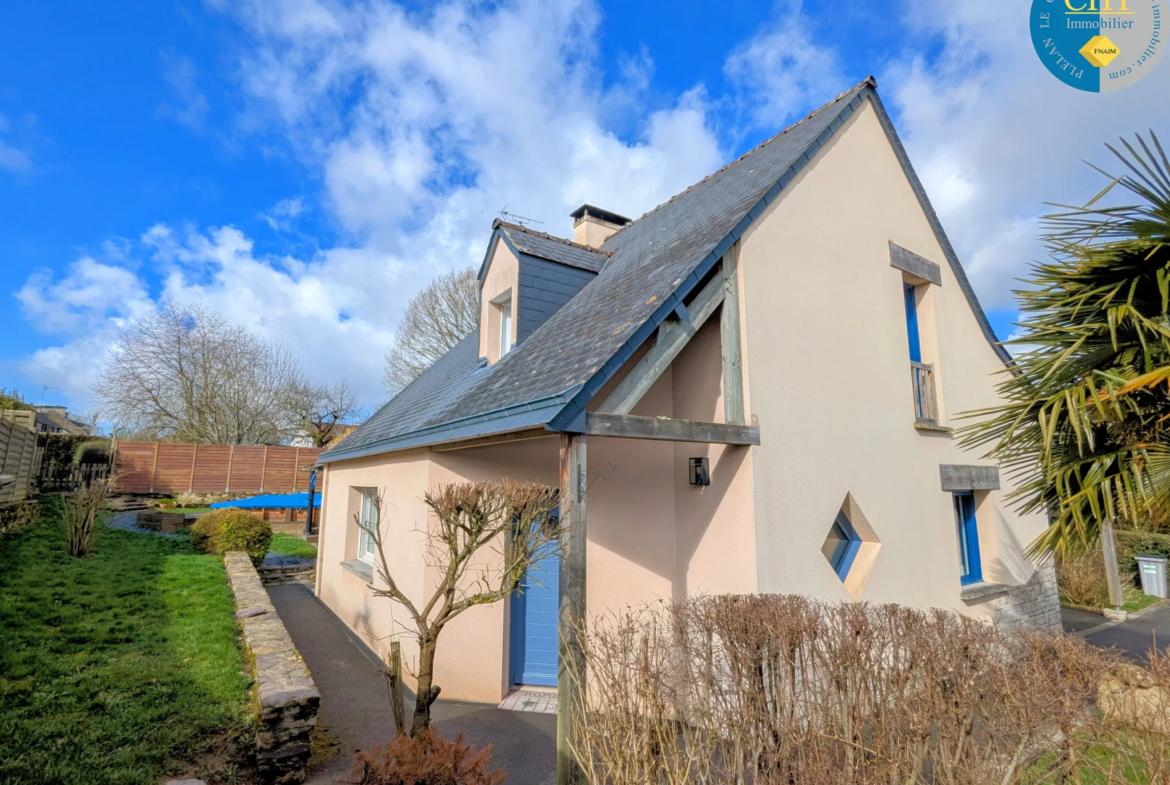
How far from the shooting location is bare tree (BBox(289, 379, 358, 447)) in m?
34.1

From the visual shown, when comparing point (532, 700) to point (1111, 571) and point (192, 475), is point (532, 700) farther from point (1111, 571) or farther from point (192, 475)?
point (192, 475)

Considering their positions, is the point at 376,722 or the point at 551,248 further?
the point at 551,248

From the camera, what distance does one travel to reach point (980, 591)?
27.4 ft

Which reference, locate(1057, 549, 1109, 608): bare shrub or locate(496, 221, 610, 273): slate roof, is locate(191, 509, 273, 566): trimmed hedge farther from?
locate(1057, 549, 1109, 608): bare shrub

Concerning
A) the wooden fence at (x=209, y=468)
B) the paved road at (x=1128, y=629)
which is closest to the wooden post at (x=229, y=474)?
the wooden fence at (x=209, y=468)

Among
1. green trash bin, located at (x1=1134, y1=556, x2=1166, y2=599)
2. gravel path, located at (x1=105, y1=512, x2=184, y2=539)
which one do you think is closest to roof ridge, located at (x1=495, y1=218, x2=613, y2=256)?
gravel path, located at (x1=105, y1=512, x2=184, y2=539)

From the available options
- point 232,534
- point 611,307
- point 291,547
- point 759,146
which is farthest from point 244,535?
point 759,146

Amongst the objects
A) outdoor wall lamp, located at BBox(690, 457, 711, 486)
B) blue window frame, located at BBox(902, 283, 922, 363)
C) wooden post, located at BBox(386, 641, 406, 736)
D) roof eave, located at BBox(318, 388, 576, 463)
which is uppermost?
blue window frame, located at BBox(902, 283, 922, 363)

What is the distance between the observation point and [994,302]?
10.4 metres

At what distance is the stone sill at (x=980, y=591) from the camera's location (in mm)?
8125

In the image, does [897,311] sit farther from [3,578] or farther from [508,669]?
[3,578]

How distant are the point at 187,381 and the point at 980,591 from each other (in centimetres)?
3875

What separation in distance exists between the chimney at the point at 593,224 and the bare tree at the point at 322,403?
24.4 meters

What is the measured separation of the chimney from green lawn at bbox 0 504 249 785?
34.5ft
